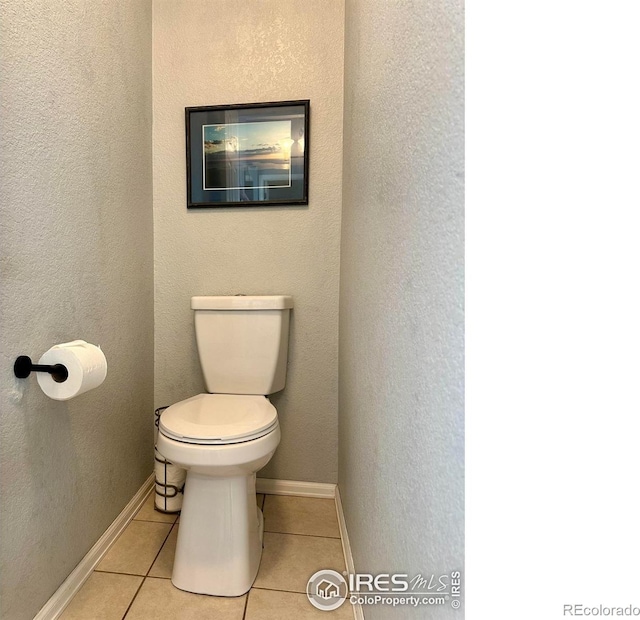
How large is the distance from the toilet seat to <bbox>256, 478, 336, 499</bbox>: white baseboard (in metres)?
0.51

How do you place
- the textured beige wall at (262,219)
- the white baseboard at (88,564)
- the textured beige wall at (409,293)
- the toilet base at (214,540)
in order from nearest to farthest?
the textured beige wall at (409,293)
the white baseboard at (88,564)
the toilet base at (214,540)
the textured beige wall at (262,219)

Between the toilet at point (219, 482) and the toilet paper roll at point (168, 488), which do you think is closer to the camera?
the toilet at point (219, 482)

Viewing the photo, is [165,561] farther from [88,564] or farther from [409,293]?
[409,293]

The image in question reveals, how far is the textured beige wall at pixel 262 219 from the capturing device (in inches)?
57.7

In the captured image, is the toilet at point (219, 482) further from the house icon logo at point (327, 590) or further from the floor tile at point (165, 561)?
the house icon logo at point (327, 590)

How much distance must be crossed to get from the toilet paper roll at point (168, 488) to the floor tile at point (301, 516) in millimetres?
345

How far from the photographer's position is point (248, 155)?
1504 mm

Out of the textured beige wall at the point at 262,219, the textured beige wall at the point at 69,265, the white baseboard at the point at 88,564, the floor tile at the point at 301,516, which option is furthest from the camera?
the textured beige wall at the point at 262,219

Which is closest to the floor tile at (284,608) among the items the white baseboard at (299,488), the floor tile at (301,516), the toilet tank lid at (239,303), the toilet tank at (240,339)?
the floor tile at (301,516)

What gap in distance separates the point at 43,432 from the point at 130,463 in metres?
0.52

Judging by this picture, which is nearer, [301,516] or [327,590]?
[327,590]

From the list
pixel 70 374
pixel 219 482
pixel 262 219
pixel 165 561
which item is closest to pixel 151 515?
pixel 165 561

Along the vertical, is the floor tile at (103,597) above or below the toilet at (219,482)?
below

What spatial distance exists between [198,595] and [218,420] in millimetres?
501
